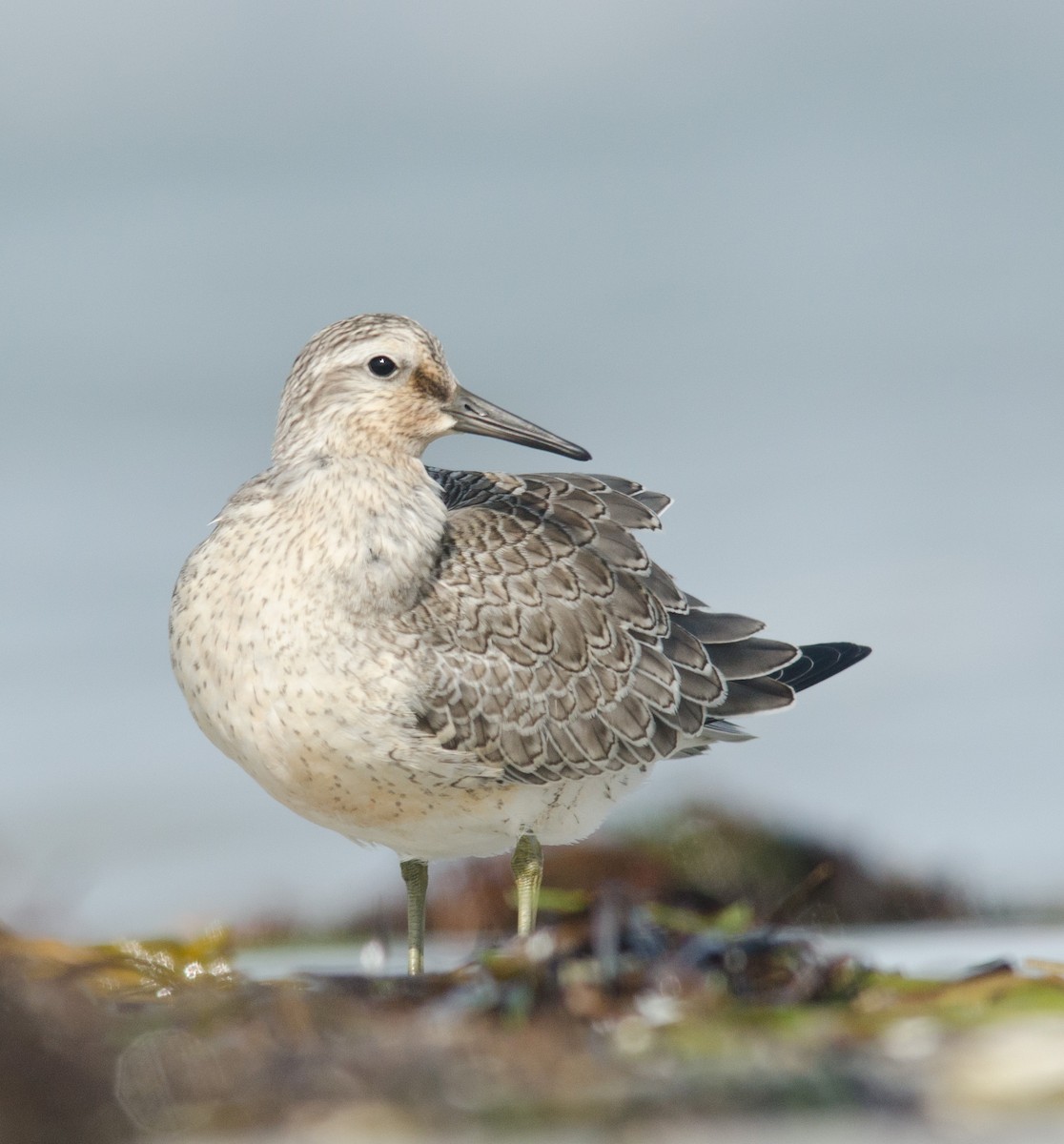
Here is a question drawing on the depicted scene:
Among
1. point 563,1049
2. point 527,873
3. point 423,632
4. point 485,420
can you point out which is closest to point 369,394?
point 485,420

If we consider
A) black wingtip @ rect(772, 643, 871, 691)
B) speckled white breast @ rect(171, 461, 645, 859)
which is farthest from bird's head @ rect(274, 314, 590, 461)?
black wingtip @ rect(772, 643, 871, 691)

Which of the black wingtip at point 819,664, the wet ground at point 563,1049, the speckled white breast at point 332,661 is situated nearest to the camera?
the wet ground at point 563,1049

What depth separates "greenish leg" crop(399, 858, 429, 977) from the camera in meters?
6.14

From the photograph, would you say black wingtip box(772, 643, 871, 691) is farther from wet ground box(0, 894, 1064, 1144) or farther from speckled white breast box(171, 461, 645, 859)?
wet ground box(0, 894, 1064, 1144)

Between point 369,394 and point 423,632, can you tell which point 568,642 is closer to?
point 423,632

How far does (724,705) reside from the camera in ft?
23.9

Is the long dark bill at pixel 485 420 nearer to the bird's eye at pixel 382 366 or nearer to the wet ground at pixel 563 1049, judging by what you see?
the bird's eye at pixel 382 366

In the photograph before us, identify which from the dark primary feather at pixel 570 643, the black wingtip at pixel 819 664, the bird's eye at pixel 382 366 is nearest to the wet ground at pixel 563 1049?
the dark primary feather at pixel 570 643

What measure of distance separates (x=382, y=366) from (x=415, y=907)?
6.80 ft

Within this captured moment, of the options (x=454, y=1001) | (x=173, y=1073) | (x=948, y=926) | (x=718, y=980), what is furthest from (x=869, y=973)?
(x=948, y=926)

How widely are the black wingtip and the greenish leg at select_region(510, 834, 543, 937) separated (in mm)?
1703

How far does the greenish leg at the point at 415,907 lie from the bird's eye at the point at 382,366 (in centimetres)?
187

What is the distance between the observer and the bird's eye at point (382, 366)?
6273 millimetres

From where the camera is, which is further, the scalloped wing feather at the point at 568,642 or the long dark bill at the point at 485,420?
the long dark bill at the point at 485,420
